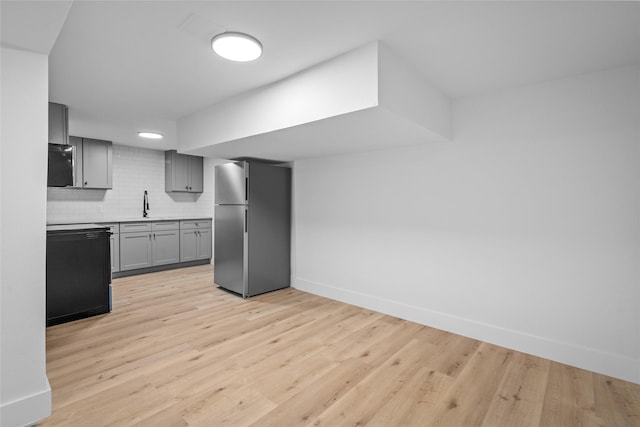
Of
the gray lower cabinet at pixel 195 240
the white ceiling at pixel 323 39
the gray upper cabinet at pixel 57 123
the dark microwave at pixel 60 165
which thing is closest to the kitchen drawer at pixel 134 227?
the gray lower cabinet at pixel 195 240

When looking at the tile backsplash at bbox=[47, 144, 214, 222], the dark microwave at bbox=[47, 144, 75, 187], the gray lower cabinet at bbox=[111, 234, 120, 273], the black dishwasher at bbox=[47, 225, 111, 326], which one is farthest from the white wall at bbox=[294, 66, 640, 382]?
the tile backsplash at bbox=[47, 144, 214, 222]

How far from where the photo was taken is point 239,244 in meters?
4.04

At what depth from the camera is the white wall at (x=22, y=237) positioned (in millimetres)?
1647

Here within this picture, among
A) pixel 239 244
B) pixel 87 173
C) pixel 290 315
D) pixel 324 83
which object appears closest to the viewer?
pixel 324 83

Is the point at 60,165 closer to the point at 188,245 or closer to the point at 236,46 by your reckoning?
the point at 236,46

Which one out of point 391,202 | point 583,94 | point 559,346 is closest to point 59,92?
point 391,202

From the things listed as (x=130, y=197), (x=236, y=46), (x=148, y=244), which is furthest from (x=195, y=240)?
(x=236, y=46)

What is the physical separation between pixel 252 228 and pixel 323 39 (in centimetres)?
261

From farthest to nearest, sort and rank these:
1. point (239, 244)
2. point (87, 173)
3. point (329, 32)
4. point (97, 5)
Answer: point (87, 173)
point (239, 244)
point (329, 32)
point (97, 5)

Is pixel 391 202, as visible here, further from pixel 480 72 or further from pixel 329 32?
pixel 329 32

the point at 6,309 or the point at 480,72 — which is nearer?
the point at 6,309

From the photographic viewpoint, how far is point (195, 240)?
19.3 ft

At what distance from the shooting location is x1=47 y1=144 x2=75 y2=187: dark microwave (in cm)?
288

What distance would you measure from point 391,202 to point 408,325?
1323 millimetres
